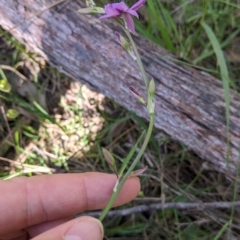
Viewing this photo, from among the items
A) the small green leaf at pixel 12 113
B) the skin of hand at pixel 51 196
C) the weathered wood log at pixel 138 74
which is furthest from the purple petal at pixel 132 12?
the small green leaf at pixel 12 113

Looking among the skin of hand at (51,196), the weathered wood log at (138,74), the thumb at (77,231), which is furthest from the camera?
the weathered wood log at (138,74)

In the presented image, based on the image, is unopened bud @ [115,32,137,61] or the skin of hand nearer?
unopened bud @ [115,32,137,61]

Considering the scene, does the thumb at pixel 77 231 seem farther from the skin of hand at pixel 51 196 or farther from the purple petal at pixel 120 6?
the purple petal at pixel 120 6

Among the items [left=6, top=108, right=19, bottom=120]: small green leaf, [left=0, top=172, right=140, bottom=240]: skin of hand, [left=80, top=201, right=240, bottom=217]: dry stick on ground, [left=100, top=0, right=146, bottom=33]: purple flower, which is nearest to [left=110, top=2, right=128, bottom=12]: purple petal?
[left=100, top=0, right=146, bottom=33]: purple flower

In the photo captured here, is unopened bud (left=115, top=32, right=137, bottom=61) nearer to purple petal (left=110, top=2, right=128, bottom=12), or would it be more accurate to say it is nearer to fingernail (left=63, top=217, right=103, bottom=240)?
purple petal (left=110, top=2, right=128, bottom=12)

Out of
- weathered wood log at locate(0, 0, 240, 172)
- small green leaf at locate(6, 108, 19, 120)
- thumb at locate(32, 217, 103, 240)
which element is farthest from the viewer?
small green leaf at locate(6, 108, 19, 120)

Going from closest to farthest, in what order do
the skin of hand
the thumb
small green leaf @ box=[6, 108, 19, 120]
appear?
1. the thumb
2. the skin of hand
3. small green leaf @ box=[6, 108, 19, 120]

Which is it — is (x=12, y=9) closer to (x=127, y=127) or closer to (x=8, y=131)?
(x=8, y=131)

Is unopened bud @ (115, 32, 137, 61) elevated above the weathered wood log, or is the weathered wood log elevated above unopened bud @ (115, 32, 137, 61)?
unopened bud @ (115, 32, 137, 61)
